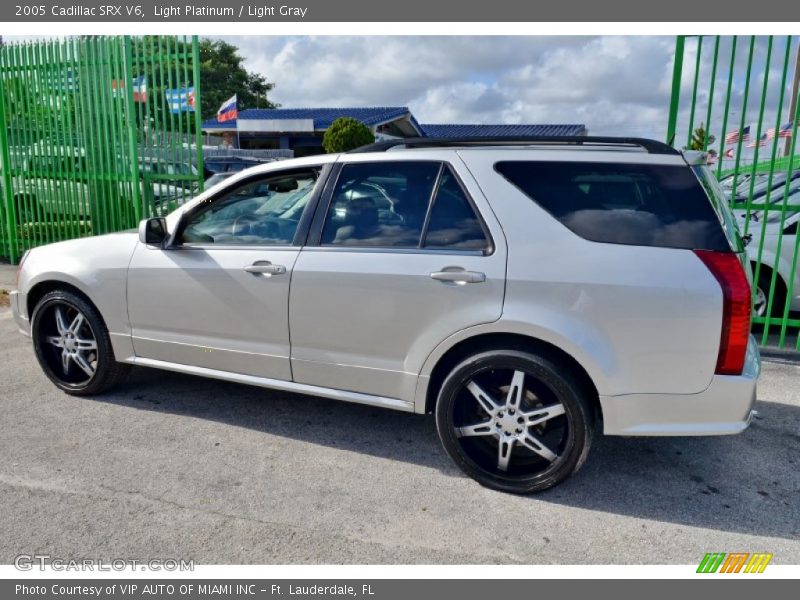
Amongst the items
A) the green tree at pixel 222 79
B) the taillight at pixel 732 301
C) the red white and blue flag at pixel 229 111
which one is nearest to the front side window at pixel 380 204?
the taillight at pixel 732 301

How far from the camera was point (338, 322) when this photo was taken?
3.45m

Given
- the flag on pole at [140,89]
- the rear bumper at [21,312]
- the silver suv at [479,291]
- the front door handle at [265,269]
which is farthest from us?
the flag on pole at [140,89]

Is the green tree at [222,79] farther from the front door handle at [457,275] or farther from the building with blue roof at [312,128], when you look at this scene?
the front door handle at [457,275]

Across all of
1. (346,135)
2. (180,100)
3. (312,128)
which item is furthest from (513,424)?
(312,128)

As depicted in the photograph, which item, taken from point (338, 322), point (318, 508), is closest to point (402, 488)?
point (318, 508)

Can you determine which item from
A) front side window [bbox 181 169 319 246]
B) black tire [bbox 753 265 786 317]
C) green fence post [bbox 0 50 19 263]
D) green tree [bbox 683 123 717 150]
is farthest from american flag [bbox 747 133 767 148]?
green fence post [bbox 0 50 19 263]

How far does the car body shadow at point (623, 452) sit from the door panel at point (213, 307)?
479 mm

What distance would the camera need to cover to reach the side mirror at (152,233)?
3926 mm

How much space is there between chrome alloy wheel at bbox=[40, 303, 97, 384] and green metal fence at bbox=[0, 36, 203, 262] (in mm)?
3106

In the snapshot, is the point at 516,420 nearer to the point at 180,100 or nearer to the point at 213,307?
the point at 213,307

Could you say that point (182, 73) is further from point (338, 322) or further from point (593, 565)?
point (593, 565)

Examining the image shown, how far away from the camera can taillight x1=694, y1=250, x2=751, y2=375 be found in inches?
Answer: 109

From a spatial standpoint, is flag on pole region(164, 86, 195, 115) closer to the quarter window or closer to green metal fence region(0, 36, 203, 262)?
green metal fence region(0, 36, 203, 262)

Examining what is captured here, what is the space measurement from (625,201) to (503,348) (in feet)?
3.06
